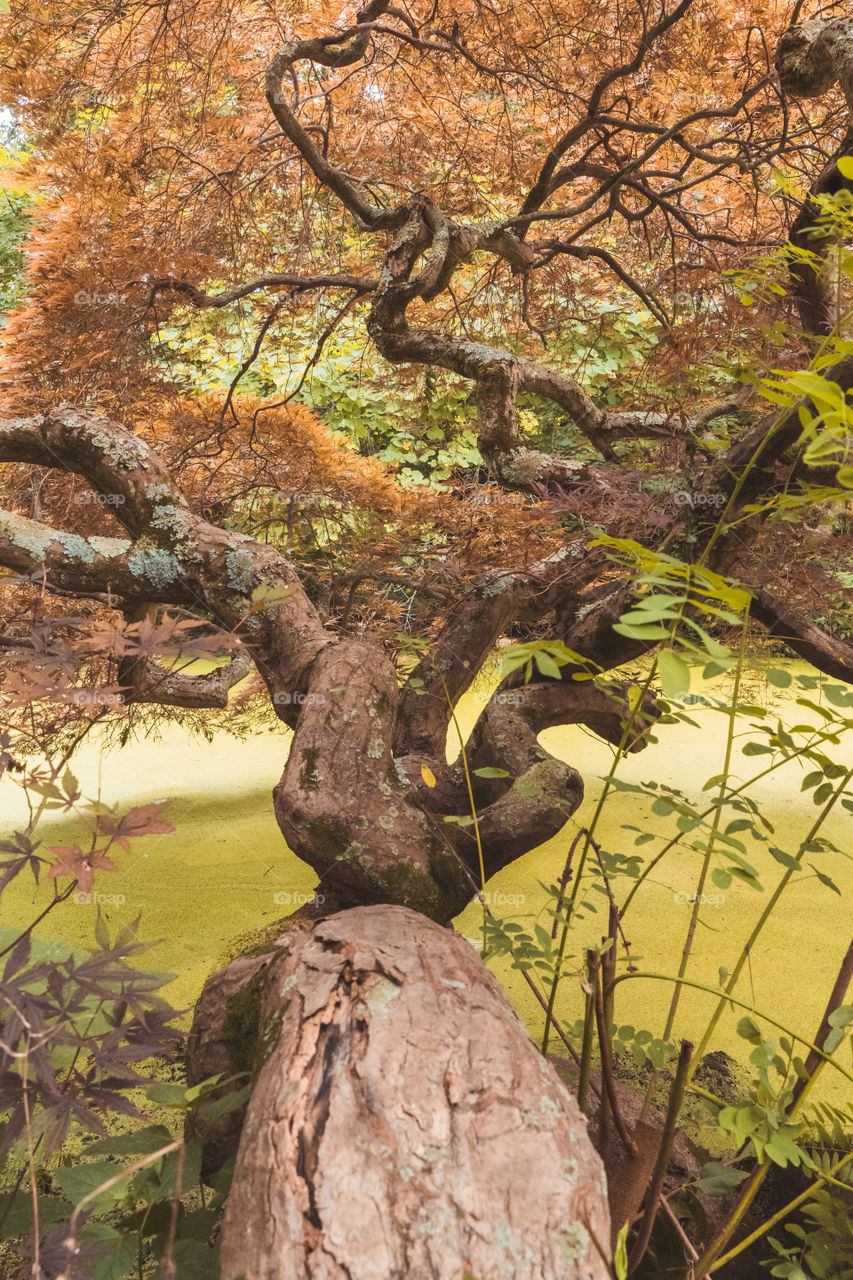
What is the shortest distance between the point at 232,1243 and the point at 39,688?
536 millimetres

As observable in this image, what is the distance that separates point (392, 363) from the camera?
2.47m

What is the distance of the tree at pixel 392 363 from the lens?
1576mm

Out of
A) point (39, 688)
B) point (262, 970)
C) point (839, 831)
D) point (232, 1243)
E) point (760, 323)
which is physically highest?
point (760, 323)

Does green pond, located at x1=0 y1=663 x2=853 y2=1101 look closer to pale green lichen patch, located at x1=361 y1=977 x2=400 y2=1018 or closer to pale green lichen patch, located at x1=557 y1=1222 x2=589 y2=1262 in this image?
pale green lichen patch, located at x1=361 y1=977 x2=400 y2=1018

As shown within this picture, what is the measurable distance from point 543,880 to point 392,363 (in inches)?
69.5

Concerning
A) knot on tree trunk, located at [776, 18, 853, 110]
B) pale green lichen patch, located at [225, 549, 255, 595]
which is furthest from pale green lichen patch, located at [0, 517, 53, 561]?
knot on tree trunk, located at [776, 18, 853, 110]

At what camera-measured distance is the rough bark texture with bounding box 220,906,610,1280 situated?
57cm

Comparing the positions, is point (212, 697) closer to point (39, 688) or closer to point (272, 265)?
point (39, 688)

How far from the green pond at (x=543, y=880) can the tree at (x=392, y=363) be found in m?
0.36

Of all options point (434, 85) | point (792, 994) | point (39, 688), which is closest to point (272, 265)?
point (434, 85)

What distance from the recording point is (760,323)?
182 cm

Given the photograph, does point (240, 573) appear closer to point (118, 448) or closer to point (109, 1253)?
point (118, 448)

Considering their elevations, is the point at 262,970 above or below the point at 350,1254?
below

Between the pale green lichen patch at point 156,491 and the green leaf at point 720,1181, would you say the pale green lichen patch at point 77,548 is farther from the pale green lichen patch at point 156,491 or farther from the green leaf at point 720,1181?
the green leaf at point 720,1181
